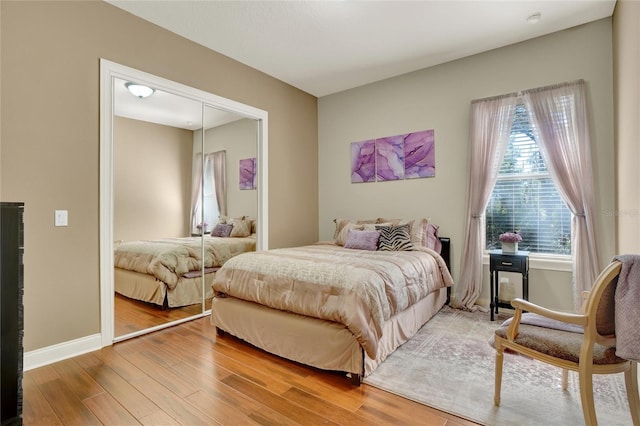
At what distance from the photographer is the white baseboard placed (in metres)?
2.26

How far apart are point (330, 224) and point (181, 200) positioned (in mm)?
2328

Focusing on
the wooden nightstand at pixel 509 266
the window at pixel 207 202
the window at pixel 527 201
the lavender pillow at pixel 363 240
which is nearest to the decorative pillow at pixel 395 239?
the lavender pillow at pixel 363 240

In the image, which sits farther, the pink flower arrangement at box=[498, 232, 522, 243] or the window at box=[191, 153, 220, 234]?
the window at box=[191, 153, 220, 234]

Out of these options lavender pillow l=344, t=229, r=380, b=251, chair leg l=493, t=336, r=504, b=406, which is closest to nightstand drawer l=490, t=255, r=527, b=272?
lavender pillow l=344, t=229, r=380, b=251

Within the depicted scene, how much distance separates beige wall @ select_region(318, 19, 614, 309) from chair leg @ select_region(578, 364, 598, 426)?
211 centimetres

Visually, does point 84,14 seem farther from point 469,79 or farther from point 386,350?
point 469,79

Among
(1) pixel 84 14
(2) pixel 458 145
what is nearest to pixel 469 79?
(2) pixel 458 145

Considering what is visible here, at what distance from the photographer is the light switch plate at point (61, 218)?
7.93ft

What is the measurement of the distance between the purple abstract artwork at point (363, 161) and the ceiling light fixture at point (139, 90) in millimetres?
2697

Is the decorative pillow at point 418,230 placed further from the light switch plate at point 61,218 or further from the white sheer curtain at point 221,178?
the light switch plate at point 61,218

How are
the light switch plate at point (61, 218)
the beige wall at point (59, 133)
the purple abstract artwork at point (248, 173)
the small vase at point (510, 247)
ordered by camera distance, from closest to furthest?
the beige wall at point (59, 133) → the light switch plate at point (61, 218) → the small vase at point (510, 247) → the purple abstract artwork at point (248, 173)

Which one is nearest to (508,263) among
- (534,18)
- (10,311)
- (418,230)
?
(418,230)

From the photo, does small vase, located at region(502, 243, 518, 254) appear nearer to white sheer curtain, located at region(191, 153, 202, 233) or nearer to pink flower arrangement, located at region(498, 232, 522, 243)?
pink flower arrangement, located at region(498, 232, 522, 243)

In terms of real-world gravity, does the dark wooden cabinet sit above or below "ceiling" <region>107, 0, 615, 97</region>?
below
